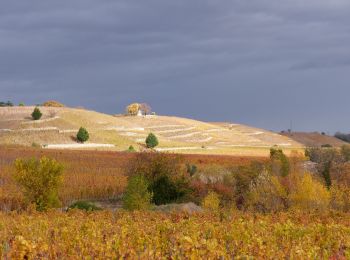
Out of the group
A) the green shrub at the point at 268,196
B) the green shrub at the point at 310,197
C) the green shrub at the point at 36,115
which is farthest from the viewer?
the green shrub at the point at 36,115

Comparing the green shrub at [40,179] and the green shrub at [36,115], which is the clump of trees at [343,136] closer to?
the green shrub at [36,115]

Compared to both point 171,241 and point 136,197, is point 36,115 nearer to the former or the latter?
point 136,197

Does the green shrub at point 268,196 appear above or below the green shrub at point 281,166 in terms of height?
below

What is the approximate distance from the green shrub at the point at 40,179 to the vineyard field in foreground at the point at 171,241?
8396 mm

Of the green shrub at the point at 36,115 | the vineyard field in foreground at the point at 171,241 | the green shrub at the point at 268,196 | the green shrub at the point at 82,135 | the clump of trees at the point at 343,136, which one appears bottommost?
the green shrub at the point at 268,196

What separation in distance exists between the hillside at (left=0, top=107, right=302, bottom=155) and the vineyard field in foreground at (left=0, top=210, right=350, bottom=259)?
202 ft

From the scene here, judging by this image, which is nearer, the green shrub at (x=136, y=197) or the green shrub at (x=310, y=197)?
the green shrub at (x=136, y=197)

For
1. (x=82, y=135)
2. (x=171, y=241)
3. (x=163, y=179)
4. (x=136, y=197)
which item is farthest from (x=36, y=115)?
(x=171, y=241)

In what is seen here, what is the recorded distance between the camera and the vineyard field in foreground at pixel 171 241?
8.74 metres

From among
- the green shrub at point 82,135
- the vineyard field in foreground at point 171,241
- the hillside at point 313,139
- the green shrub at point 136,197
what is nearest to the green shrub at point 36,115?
the green shrub at point 82,135

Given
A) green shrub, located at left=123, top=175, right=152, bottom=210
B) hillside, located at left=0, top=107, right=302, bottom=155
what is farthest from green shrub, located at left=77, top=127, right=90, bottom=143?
green shrub, located at left=123, top=175, right=152, bottom=210

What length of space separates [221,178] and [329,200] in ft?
38.8

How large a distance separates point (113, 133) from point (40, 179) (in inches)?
2625

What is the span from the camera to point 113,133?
8862 centimetres
